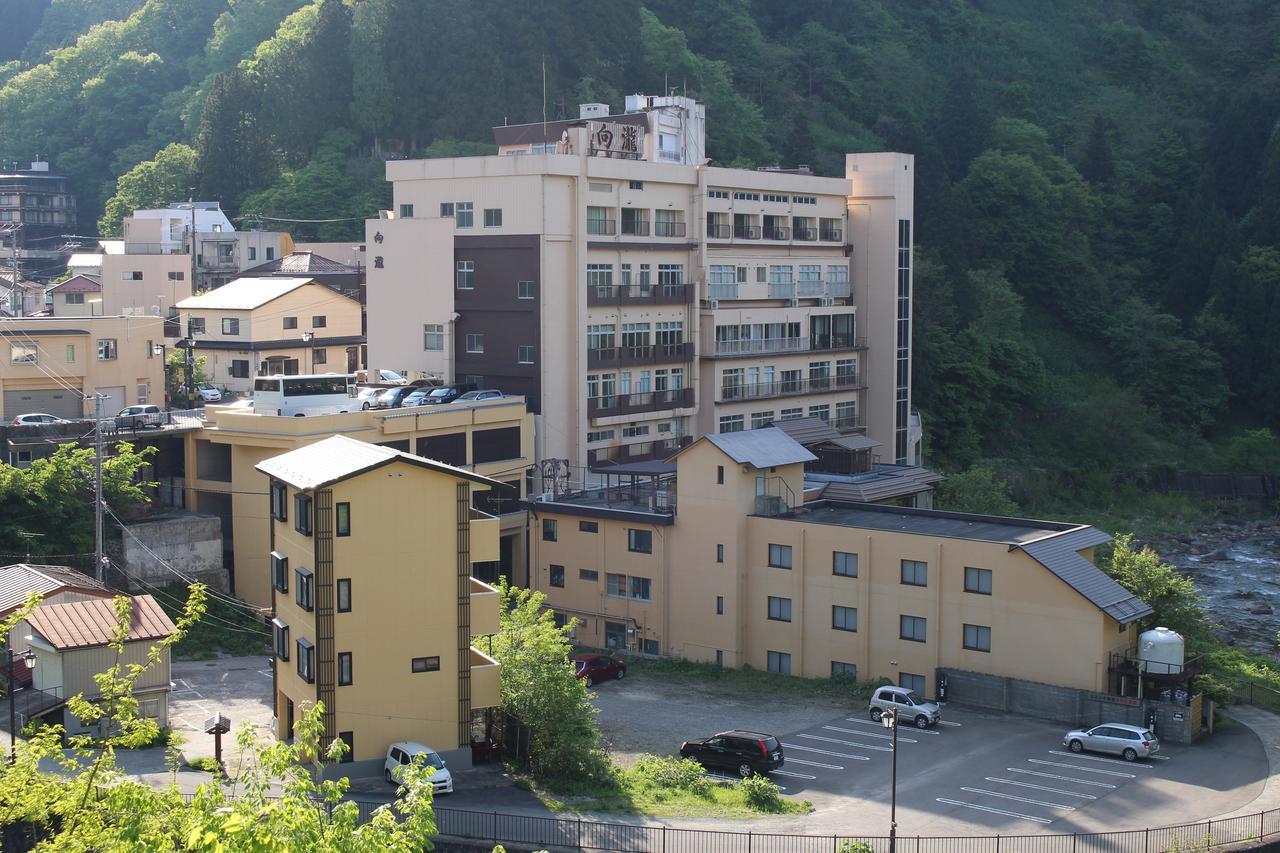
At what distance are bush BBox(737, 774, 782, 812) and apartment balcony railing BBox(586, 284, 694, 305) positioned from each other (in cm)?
2137

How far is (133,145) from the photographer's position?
91.1 metres

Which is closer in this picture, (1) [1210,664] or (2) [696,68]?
(1) [1210,664]

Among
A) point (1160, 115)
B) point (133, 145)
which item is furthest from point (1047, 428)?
point (133, 145)

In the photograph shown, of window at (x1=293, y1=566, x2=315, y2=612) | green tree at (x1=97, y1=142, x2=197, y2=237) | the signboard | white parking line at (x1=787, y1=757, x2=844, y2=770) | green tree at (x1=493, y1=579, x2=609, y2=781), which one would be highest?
green tree at (x1=97, y1=142, x2=197, y2=237)

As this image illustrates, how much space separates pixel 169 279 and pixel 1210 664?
4615cm

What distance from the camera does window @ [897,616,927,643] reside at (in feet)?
101

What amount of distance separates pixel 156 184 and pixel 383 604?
61099 mm

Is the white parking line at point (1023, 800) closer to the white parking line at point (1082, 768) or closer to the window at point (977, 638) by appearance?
the white parking line at point (1082, 768)

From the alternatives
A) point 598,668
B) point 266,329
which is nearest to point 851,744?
point 598,668

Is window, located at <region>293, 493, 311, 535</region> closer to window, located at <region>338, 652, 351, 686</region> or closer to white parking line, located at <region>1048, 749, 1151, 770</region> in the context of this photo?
window, located at <region>338, 652, 351, 686</region>

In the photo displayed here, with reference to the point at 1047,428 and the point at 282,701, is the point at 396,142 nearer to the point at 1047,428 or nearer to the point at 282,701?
Answer: the point at 1047,428

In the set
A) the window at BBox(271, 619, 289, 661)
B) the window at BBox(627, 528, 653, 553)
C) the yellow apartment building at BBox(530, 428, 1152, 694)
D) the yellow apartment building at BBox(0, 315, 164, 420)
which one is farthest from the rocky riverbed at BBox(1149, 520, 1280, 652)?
the yellow apartment building at BBox(0, 315, 164, 420)

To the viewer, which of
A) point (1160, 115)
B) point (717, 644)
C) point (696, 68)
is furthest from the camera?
point (1160, 115)

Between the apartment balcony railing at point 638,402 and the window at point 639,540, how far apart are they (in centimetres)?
825
